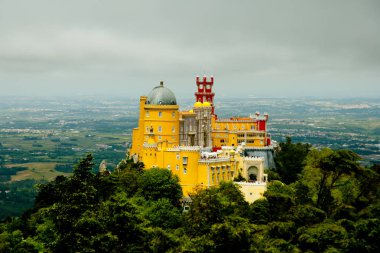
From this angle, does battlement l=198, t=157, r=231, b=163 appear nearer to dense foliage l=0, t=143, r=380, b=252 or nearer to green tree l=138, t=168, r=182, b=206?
green tree l=138, t=168, r=182, b=206

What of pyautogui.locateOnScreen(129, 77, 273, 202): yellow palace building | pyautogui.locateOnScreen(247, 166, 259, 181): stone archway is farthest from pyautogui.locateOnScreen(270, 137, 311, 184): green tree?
pyautogui.locateOnScreen(247, 166, 259, 181): stone archway

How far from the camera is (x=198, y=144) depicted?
91.1m

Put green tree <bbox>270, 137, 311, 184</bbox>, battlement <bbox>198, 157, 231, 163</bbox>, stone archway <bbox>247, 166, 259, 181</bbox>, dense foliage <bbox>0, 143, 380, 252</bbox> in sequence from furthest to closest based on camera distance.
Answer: green tree <bbox>270, 137, 311, 184</bbox>
stone archway <bbox>247, 166, 259, 181</bbox>
battlement <bbox>198, 157, 231, 163</bbox>
dense foliage <bbox>0, 143, 380, 252</bbox>

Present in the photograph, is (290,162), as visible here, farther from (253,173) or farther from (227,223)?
(227,223)

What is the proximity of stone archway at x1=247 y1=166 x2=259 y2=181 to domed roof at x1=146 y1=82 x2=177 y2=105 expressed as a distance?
50.0 feet

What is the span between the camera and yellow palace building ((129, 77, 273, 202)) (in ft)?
256

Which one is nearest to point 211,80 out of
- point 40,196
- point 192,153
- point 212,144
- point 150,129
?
point 212,144

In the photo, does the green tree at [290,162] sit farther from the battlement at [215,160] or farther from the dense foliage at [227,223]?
the dense foliage at [227,223]

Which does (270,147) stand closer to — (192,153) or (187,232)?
(192,153)

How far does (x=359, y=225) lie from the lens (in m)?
47.8

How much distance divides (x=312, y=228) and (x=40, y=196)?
4319 cm

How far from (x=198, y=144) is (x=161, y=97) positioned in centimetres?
994

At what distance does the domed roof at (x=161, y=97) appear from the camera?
8700 centimetres

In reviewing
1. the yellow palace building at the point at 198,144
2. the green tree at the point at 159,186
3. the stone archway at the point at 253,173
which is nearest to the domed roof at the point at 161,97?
the yellow palace building at the point at 198,144
